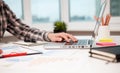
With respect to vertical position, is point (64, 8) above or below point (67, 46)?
above

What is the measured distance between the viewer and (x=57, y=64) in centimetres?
85

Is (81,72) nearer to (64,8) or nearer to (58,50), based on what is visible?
(58,50)

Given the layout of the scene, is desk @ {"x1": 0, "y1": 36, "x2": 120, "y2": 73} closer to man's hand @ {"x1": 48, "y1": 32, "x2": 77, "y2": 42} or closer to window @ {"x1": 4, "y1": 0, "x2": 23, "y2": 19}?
man's hand @ {"x1": 48, "y1": 32, "x2": 77, "y2": 42}

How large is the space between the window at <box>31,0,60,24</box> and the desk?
1.77 meters

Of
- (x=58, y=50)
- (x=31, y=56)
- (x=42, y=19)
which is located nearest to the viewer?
(x=31, y=56)

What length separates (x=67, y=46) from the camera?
1200 mm

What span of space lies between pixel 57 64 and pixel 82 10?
1.99 metres

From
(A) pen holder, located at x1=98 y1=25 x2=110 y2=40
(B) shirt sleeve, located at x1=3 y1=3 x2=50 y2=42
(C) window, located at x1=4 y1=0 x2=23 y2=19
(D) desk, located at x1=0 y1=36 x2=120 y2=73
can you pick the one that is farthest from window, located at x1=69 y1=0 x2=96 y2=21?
(D) desk, located at x1=0 y1=36 x2=120 y2=73

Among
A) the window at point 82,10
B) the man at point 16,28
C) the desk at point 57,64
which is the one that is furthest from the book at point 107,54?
the window at point 82,10

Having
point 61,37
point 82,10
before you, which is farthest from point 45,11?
point 61,37

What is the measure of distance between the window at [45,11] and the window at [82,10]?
195 millimetres

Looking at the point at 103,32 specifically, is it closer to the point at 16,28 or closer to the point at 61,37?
the point at 61,37

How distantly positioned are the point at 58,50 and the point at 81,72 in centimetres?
43

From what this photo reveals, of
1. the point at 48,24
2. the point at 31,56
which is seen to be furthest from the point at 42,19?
the point at 31,56
